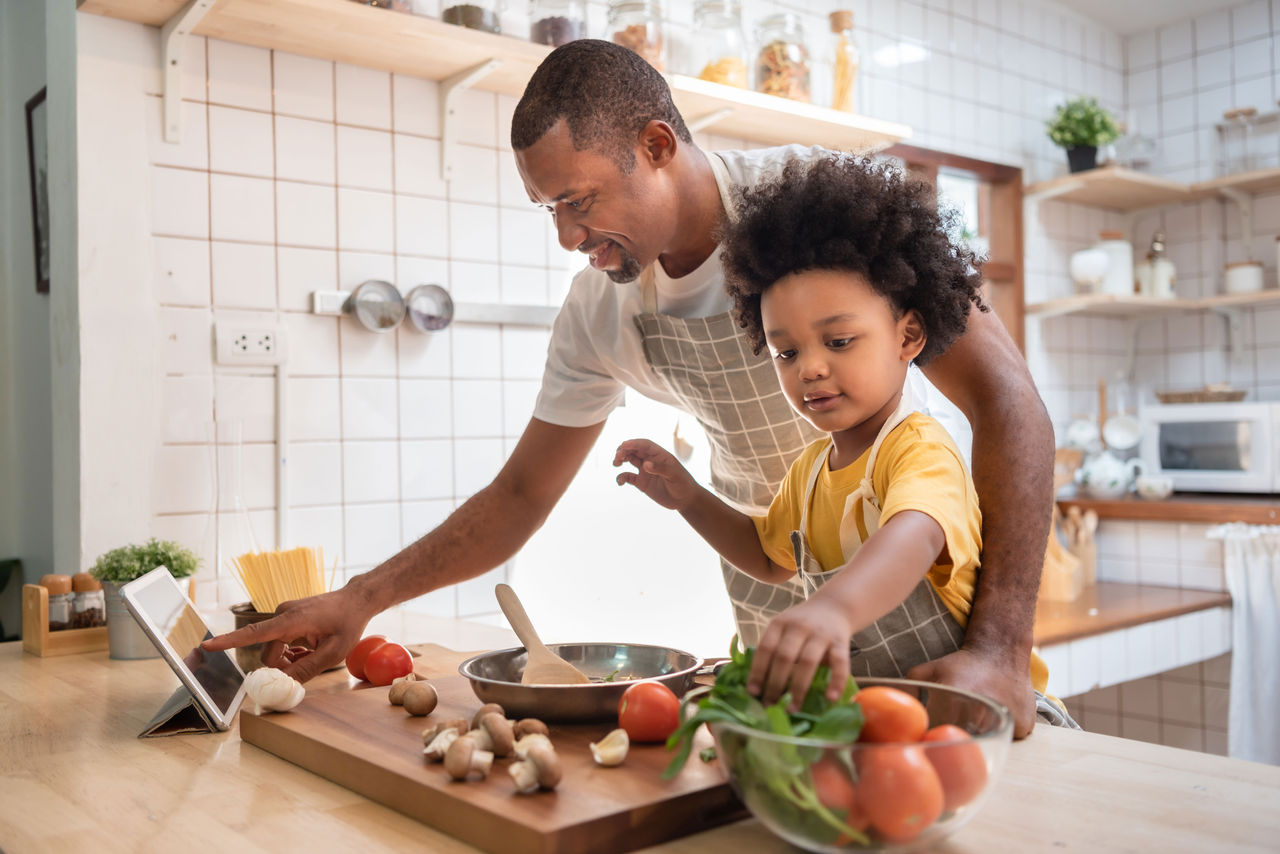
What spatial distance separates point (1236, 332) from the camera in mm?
3639

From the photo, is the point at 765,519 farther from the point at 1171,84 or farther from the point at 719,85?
the point at 1171,84

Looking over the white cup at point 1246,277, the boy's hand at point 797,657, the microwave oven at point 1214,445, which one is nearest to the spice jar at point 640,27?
the boy's hand at point 797,657

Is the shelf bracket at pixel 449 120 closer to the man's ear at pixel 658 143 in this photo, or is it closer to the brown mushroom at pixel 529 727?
the man's ear at pixel 658 143

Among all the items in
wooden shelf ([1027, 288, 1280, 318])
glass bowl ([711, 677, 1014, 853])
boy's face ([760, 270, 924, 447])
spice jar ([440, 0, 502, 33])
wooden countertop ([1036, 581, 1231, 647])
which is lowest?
wooden countertop ([1036, 581, 1231, 647])

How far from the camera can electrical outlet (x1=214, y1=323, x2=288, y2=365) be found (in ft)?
6.33

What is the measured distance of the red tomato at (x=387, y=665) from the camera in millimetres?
1072

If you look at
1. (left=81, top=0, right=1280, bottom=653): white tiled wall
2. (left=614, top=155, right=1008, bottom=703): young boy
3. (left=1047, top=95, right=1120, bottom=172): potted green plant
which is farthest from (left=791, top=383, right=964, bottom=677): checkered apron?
(left=1047, top=95, right=1120, bottom=172): potted green plant

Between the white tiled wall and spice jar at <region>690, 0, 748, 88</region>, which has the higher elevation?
spice jar at <region>690, 0, 748, 88</region>

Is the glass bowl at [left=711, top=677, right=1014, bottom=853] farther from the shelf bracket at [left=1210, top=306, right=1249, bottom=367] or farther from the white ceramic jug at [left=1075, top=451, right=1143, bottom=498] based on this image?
the shelf bracket at [left=1210, top=306, right=1249, bottom=367]

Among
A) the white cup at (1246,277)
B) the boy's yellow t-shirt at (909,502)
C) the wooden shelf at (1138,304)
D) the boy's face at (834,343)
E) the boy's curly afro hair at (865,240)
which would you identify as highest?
the white cup at (1246,277)

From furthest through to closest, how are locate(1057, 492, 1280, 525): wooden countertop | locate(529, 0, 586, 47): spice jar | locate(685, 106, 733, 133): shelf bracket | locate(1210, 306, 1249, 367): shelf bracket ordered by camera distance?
locate(1210, 306, 1249, 367): shelf bracket < locate(1057, 492, 1280, 525): wooden countertop < locate(685, 106, 733, 133): shelf bracket < locate(529, 0, 586, 47): spice jar

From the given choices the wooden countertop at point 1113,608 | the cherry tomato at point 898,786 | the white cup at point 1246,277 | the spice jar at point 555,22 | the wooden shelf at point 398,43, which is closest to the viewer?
the cherry tomato at point 898,786

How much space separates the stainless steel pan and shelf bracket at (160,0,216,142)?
1.35 metres

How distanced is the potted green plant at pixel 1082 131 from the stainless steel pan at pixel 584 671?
3036 millimetres
